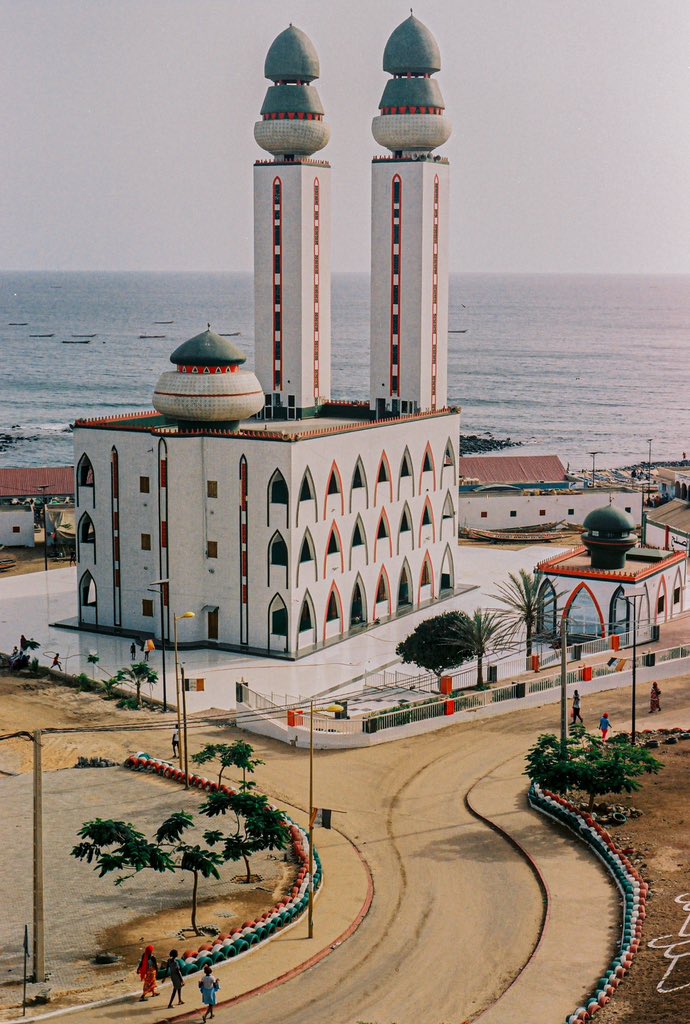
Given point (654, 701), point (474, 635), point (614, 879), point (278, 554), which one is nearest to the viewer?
point (614, 879)

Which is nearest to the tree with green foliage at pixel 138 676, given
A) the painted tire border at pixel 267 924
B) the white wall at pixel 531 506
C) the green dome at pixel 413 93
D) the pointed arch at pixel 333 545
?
the pointed arch at pixel 333 545

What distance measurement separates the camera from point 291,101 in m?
72.1

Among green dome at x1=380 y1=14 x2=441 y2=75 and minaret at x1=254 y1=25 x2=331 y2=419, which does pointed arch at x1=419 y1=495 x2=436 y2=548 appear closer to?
minaret at x1=254 y1=25 x2=331 y2=419

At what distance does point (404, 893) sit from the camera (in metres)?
39.2

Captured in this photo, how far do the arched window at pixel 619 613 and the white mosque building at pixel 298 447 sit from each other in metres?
10.4

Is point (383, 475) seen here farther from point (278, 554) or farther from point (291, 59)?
point (291, 59)

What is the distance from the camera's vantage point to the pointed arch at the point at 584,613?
6334 centimetres

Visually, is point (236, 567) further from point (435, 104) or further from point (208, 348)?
point (435, 104)

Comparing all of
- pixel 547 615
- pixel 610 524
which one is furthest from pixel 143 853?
pixel 610 524

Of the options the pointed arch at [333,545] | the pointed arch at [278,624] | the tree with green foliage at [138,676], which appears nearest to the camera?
the tree with green foliage at [138,676]

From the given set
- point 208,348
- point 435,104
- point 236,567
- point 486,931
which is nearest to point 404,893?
point 486,931

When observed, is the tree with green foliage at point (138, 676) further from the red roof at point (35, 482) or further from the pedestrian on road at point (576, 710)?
the red roof at point (35, 482)

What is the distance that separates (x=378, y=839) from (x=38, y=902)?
12.9m

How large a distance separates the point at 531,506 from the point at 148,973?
63.0m
